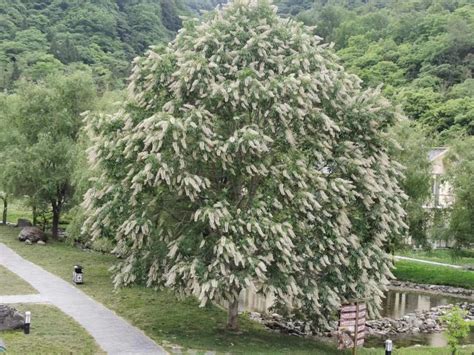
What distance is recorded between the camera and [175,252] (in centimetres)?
1842

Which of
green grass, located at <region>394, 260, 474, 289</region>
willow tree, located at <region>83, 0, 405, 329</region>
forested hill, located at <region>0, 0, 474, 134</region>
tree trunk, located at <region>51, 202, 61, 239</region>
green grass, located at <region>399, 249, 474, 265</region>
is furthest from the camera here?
forested hill, located at <region>0, 0, 474, 134</region>

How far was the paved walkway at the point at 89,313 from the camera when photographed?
60.4 feet

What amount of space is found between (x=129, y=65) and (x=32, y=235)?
76.6m

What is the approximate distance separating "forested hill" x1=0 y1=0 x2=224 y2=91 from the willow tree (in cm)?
7539

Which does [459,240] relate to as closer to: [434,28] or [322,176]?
[322,176]

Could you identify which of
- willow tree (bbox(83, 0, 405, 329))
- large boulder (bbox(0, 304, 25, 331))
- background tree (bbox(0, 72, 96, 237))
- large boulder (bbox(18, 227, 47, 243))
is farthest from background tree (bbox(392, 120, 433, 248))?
large boulder (bbox(0, 304, 25, 331))

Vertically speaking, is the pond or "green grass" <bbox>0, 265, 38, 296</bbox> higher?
"green grass" <bbox>0, 265, 38, 296</bbox>

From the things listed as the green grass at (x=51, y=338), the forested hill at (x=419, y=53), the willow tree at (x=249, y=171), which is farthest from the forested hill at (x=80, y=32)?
the willow tree at (x=249, y=171)

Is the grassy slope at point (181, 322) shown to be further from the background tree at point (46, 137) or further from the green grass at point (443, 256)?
the green grass at point (443, 256)

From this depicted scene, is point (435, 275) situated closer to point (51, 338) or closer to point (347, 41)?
point (51, 338)

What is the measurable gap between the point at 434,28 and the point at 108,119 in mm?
94715

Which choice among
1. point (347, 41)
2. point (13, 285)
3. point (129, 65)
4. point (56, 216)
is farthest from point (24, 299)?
point (347, 41)

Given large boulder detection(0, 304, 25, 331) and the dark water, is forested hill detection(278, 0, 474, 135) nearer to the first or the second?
the dark water

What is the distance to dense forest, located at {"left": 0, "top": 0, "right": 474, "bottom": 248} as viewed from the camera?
37656 mm
